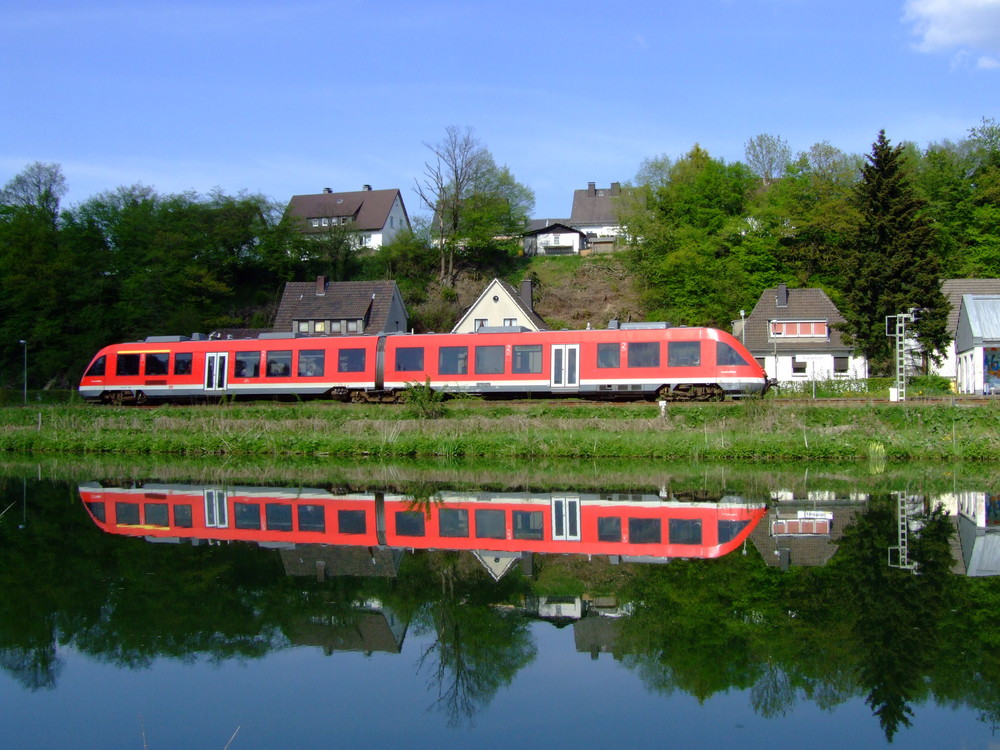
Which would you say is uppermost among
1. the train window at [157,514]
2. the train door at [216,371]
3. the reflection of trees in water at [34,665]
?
the train door at [216,371]

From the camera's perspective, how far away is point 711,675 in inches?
314

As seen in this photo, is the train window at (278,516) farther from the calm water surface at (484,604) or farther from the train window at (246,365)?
the train window at (246,365)

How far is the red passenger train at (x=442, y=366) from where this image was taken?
27422 millimetres

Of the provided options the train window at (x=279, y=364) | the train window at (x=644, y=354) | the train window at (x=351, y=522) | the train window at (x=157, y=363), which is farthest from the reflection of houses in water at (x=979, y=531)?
the train window at (x=157, y=363)

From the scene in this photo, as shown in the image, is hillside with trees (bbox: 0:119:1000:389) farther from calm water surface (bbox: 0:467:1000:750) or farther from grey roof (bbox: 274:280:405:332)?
→ calm water surface (bbox: 0:467:1000:750)

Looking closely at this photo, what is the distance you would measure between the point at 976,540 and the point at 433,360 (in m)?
18.8

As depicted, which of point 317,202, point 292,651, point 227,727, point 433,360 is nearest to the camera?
point 227,727

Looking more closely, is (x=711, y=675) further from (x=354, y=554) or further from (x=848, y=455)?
(x=848, y=455)

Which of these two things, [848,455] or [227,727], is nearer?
[227,727]

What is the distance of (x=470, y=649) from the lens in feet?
28.6

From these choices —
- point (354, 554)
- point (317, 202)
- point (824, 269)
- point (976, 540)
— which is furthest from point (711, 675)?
point (317, 202)

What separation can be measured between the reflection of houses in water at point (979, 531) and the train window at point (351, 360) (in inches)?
732

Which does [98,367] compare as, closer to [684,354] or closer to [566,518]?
[684,354]

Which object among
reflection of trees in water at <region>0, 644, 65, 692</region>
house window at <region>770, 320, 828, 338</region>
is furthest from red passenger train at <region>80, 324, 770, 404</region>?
reflection of trees in water at <region>0, 644, 65, 692</region>
